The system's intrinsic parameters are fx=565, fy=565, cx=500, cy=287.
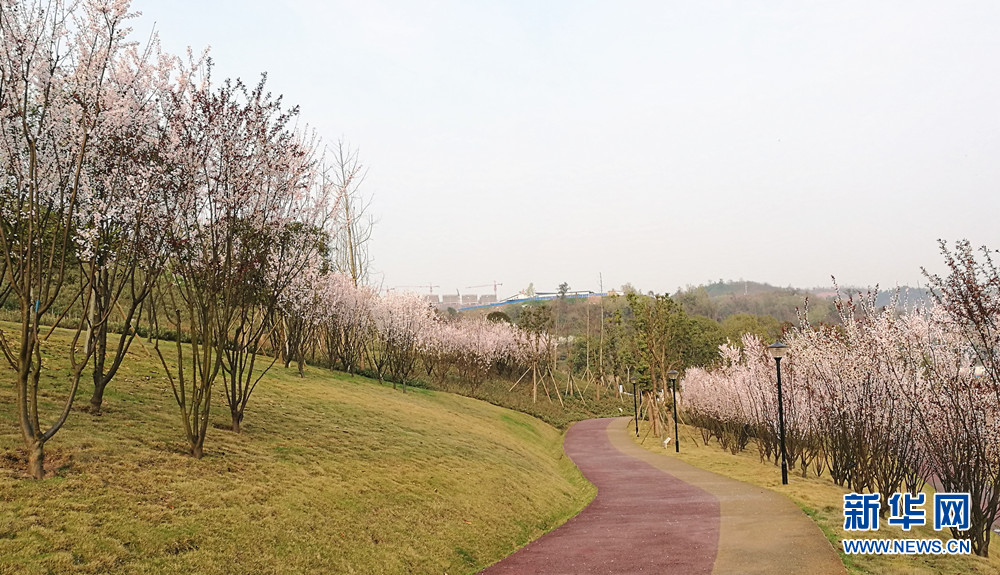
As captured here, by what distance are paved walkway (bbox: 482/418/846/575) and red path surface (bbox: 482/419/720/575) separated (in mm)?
21

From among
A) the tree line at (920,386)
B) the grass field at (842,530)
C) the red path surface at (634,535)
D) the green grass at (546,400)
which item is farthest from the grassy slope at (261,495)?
the green grass at (546,400)

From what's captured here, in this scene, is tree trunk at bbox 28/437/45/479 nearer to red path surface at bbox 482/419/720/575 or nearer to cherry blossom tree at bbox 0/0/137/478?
cherry blossom tree at bbox 0/0/137/478

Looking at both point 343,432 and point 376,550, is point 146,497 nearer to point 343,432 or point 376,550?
point 376,550

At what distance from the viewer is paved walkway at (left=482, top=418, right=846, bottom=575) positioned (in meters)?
10.9

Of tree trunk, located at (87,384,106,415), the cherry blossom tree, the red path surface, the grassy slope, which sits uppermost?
the cherry blossom tree

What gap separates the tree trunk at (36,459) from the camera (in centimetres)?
901

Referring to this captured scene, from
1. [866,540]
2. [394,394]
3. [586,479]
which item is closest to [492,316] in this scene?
[394,394]

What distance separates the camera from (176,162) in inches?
479

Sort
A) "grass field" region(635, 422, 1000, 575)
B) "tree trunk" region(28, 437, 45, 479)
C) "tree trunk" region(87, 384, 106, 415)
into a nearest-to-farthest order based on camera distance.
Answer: "tree trunk" region(28, 437, 45, 479) → "grass field" region(635, 422, 1000, 575) → "tree trunk" region(87, 384, 106, 415)

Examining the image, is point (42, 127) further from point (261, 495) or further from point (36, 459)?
point (261, 495)

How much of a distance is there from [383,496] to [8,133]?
10.4 meters

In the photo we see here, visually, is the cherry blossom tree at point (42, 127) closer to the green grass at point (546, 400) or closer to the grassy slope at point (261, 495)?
the grassy slope at point (261, 495)

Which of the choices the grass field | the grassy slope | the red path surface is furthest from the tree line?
the grassy slope

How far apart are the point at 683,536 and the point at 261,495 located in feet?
30.3
